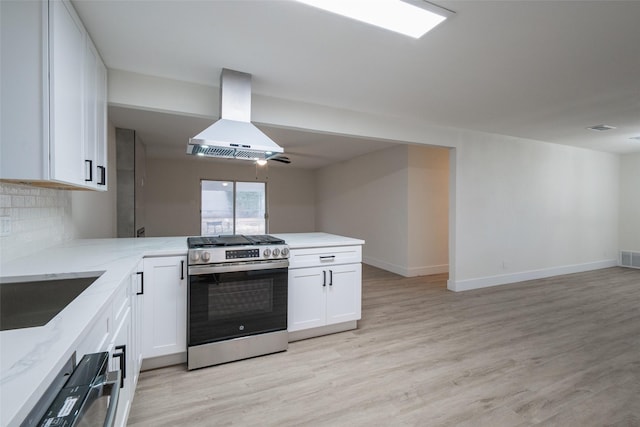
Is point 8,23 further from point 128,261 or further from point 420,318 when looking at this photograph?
point 420,318

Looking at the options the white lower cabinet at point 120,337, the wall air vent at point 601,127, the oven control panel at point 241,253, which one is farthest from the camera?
the wall air vent at point 601,127

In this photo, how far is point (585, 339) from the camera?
2885 millimetres

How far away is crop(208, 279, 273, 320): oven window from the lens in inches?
93.7

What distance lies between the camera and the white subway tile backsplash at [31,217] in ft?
5.43

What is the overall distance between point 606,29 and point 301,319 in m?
3.10

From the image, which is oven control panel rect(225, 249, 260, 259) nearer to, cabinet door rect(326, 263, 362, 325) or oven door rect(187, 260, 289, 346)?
oven door rect(187, 260, 289, 346)

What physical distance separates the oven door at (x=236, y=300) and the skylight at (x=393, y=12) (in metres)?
1.89

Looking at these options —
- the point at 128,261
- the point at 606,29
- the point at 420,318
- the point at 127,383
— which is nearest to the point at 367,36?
the point at 606,29

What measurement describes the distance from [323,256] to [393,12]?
2008 mm

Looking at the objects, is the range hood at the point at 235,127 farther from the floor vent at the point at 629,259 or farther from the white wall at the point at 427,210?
the floor vent at the point at 629,259

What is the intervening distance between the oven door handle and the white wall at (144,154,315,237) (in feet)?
18.5

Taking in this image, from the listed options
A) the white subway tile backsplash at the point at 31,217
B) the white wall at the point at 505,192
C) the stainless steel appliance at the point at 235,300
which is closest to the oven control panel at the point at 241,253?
the stainless steel appliance at the point at 235,300

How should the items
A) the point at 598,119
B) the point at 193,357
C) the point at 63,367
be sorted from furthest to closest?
the point at 598,119 → the point at 193,357 → the point at 63,367

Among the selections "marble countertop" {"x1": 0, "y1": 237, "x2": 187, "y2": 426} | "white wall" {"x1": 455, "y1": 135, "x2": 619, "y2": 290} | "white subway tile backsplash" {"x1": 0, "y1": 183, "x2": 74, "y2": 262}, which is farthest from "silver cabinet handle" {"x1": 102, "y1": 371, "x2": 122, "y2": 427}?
"white wall" {"x1": 455, "y1": 135, "x2": 619, "y2": 290}
